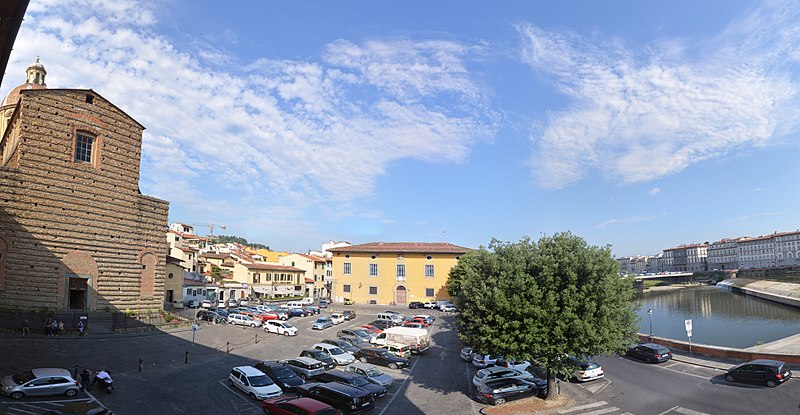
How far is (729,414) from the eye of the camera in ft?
Answer: 67.1

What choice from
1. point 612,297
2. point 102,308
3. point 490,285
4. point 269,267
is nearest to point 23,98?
point 102,308

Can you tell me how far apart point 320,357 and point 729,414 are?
23016 millimetres

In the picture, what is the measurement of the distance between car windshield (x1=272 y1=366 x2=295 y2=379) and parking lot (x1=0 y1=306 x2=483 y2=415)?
86.8 inches

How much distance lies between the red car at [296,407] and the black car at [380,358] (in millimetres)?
12441

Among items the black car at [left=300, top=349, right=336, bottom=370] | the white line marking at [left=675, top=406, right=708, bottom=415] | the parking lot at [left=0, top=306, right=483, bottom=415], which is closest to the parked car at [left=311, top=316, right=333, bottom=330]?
the parking lot at [left=0, top=306, right=483, bottom=415]

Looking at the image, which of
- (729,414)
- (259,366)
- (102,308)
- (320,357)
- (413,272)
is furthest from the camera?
(413,272)

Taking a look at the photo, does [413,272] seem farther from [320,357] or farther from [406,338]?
[320,357]

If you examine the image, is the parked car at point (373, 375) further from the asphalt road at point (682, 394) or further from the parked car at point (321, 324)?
the parked car at point (321, 324)

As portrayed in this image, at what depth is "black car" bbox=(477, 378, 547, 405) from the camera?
78.0 ft

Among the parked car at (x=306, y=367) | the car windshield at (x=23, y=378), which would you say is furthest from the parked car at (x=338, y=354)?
the car windshield at (x=23, y=378)

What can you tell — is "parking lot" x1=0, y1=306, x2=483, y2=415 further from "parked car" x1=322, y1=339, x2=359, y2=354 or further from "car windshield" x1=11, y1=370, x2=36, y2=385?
"parked car" x1=322, y1=339, x2=359, y2=354

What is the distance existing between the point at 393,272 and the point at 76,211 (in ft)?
158

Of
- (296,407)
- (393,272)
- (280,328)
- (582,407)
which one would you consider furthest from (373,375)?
(393,272)

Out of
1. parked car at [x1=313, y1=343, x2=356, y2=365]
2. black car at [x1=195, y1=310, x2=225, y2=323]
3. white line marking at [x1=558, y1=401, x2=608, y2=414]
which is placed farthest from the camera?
black car at [x1=195, y1=310, x2=225, y2=323]
